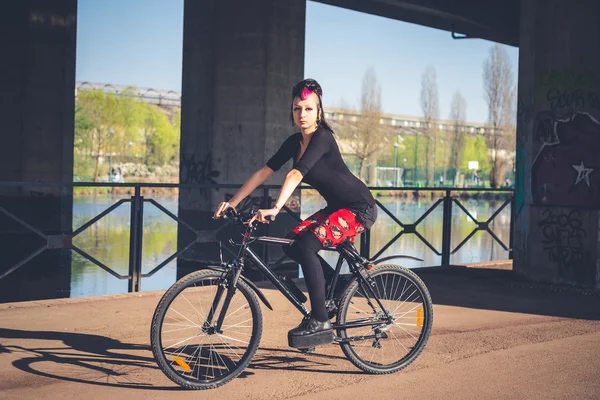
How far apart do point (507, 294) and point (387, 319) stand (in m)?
4.20

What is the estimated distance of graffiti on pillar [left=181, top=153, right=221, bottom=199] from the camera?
16.1 metres

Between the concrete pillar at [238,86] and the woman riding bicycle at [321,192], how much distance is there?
1057 centimetres

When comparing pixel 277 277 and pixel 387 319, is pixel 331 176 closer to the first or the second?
pixel 277 277

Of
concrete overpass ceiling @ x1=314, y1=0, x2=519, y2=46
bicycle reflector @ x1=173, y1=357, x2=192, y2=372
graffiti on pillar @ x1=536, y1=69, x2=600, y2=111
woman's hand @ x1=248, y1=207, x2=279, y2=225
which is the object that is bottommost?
bicycle reflector @ x1=173, y1=357, x2=192, y2=372

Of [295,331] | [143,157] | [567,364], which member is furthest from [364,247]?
[143,157]

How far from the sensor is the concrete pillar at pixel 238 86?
15719 millimetres

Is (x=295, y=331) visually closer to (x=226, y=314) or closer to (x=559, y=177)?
(x=226, y=314)

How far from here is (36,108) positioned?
1984 cm

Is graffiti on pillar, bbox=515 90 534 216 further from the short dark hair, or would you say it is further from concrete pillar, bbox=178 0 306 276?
concrete pillar, bbox=178 0 306 276

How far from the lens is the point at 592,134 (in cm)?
934

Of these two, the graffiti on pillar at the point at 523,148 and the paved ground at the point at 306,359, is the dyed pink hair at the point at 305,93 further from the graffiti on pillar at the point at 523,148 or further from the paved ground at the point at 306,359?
the graffiti on pillar at the point at 523,148

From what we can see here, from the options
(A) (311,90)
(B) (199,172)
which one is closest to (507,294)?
(A) (311,90)

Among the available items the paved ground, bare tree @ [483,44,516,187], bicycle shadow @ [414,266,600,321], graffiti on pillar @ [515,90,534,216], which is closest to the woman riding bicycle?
the paved ground

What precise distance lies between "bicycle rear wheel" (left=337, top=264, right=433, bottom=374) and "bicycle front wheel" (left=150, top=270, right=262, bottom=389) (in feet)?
2.01
